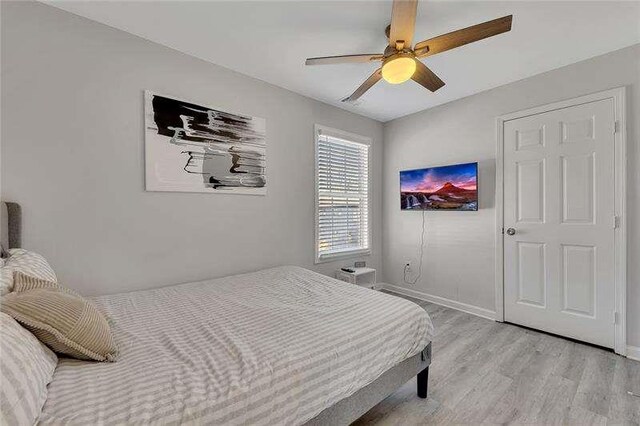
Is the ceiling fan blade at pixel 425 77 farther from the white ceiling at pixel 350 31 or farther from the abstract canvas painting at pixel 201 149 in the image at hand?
the abstract canvas painting at pixel 201 149

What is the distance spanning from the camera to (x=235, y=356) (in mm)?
1147

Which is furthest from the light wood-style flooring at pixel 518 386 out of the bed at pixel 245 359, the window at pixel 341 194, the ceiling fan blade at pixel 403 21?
the ceiling fan blade at pixel 403 21

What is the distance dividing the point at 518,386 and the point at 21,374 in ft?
8.46

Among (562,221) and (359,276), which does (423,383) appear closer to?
(359,276)

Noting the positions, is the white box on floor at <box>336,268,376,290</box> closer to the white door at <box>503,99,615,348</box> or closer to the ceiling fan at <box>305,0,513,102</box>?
the white door at <box>503,99,615,348</box>

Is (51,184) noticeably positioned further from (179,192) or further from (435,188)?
(435,188)

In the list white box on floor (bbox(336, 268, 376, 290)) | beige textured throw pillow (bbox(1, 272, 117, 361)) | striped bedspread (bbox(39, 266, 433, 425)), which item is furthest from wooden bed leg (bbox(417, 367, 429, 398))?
beige textured throw pillow (bbox(1, 272, 117, 361))

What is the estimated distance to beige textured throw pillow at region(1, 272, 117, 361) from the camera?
964 mm

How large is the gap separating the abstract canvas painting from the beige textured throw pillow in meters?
1.29

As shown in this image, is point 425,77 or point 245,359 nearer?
point 245,359

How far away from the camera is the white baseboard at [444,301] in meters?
3.07

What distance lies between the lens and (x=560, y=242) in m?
2.57

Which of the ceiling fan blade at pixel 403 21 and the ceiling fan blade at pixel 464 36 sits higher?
the ceiling fan blade at pixel 403 21

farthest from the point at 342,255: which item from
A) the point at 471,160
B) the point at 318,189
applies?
the point at 471,160
